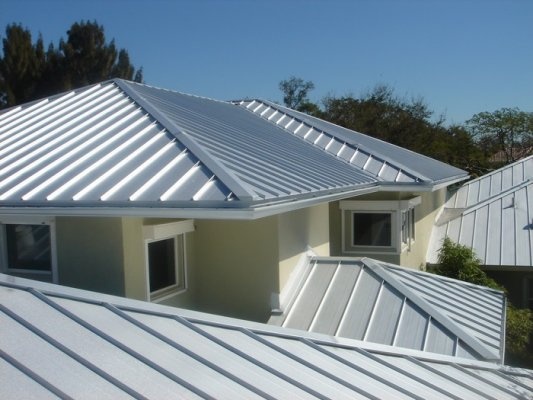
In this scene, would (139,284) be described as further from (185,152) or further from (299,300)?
(299,300)

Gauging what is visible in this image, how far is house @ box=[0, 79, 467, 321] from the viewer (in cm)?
609

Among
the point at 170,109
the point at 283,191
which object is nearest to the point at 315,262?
the point at 283,191

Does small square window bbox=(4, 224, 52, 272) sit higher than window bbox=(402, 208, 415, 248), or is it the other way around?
small square window bbox=(4, 224, 52, 272)

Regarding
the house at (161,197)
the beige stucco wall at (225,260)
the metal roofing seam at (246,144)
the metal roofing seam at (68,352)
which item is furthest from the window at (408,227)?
the metal roofing seam at (68,352)

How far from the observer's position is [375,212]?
492 inches

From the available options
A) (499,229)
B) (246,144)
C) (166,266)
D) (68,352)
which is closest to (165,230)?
(166,266)

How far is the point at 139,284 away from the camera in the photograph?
22.0 feet

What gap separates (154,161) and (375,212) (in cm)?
678

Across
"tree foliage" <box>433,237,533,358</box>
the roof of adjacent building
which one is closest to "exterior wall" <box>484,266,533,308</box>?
"tree foliage" <box>433,237,533,358</box>

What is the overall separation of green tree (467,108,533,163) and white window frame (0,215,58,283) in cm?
4233

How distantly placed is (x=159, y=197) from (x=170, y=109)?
14.3ft

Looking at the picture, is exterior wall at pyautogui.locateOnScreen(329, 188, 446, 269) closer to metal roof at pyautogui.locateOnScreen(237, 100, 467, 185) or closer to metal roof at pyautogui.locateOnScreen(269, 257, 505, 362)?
metal roof at pyautogui.locateOnScreen(237, 100, 467, 185)

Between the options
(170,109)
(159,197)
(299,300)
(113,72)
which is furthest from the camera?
(113,72)

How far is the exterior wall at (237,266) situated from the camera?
25.4 feet
